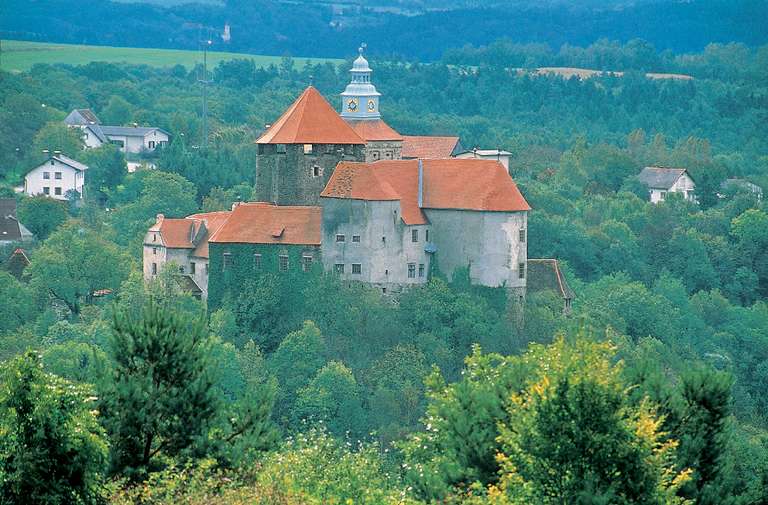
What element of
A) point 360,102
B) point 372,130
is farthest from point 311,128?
point 360,102

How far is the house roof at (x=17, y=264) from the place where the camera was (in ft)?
295

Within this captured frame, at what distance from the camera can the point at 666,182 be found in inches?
4766

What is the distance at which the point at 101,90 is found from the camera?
16238 cm

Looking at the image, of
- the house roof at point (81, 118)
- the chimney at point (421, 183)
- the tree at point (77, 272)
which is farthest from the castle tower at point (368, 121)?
the house roof at point (81, 118)

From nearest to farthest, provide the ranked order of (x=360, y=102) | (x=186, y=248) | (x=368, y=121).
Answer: (x=186, y=248), (x=368, y=121), (x=360, y=102)

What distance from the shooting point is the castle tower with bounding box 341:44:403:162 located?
76375 mm

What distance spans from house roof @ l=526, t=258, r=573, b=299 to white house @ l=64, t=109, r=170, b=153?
58.1m

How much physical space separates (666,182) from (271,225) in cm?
5415

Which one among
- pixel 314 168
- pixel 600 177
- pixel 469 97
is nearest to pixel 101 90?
pixel 469 97

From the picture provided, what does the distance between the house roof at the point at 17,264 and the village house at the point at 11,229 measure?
6.85 metres

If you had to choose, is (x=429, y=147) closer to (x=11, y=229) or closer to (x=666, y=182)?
(x=11, y=229)

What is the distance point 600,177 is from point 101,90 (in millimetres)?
50370

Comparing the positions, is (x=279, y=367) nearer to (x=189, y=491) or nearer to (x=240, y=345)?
(x=240, y=345)

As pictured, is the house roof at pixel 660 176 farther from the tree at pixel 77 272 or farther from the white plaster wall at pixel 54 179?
the tree at pixel 77 272
